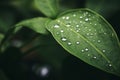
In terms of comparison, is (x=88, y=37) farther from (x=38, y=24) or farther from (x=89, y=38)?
(x=38, y=24)

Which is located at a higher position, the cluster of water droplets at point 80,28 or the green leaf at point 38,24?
the cluster of water droplets at point 80,28

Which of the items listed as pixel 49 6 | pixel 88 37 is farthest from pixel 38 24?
pixel 88 37

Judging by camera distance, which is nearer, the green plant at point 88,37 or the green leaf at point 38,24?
the green plant at point 88,37

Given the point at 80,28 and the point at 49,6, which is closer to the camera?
the point at 80,28

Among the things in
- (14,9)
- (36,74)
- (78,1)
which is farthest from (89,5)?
(14,9)

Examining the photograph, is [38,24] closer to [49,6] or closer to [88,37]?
[49,6]
